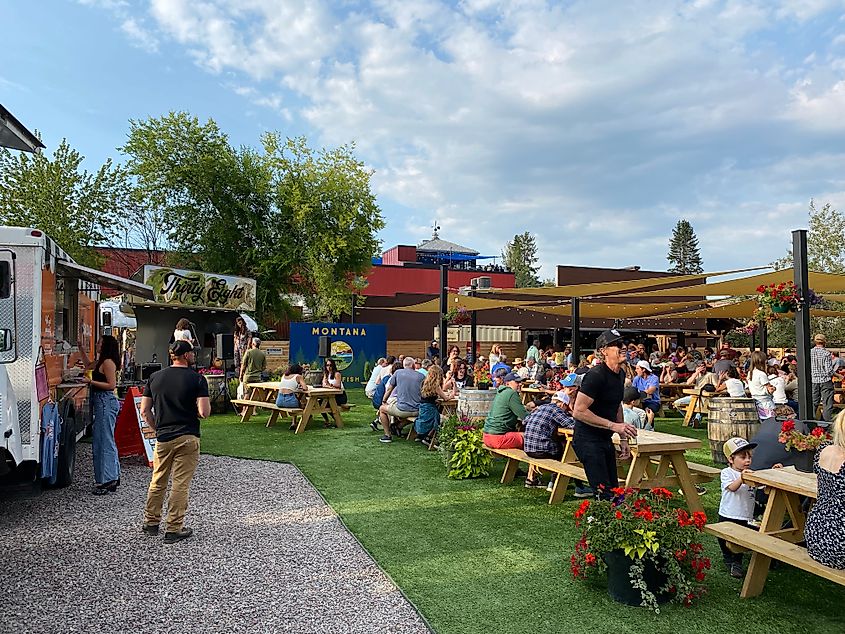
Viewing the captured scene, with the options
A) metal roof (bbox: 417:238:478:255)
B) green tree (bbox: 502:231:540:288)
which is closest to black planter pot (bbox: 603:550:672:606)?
metal roof (bbox: 417:238:478:255)

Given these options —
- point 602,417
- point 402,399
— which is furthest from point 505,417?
point 402,399

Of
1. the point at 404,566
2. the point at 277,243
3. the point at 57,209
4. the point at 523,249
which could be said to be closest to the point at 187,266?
the point at 277,243

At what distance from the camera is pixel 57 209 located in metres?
19.6

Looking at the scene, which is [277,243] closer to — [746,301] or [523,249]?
[746,301]

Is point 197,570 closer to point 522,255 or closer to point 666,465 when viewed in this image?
point 666,465

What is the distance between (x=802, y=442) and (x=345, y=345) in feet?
46.2

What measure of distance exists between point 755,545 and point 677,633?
0.63 meters

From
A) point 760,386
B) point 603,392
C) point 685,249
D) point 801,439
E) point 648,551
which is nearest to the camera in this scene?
point 648,551

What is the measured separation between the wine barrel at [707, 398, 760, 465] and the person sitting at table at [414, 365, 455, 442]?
3.09 metres

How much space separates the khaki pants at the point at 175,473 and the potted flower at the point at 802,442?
3834mm

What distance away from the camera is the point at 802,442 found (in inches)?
151

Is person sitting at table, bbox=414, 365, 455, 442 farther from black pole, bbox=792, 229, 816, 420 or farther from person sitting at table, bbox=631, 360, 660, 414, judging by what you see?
black pole, bbox=792, 229, 816, 420

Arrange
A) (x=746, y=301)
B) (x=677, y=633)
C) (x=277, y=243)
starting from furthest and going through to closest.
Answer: (x=277, y=243)
(x=746, y=301)
(x=677, y=633)

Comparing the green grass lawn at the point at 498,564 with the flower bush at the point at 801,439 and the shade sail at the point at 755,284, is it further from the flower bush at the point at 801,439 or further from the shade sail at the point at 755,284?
the shade sail at the point at 755,284
